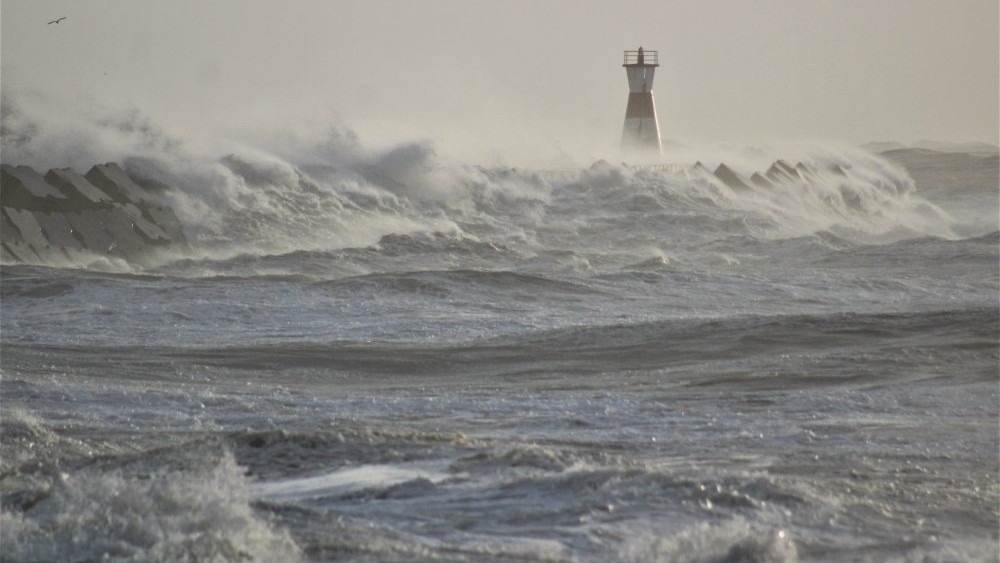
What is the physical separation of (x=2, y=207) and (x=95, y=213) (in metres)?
1.24

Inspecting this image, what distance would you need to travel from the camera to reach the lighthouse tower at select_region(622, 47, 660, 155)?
32.5 meters

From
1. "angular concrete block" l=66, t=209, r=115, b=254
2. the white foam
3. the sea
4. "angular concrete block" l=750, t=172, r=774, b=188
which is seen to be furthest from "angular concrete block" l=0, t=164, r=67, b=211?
"angular concrete block" l=750, t=172, r=774, b=188

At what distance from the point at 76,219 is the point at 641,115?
714 inches

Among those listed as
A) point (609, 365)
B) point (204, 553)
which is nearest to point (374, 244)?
point (609, 365)

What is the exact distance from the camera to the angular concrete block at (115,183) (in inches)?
712

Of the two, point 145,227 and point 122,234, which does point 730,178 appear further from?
point 122,234

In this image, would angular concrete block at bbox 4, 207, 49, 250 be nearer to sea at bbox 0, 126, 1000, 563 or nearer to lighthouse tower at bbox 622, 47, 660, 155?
sea at bbox 0, 126, 1000, 563

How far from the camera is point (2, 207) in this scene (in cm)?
1614

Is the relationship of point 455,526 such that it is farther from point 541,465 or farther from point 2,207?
point 2,207

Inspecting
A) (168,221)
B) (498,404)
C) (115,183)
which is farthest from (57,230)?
(498,404)

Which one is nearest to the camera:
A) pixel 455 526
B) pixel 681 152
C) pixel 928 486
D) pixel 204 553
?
pixel 204 553

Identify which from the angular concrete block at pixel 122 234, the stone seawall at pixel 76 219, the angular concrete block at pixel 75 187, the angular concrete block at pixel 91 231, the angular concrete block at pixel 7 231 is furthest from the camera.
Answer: the angular concrete block at pixel 75 187

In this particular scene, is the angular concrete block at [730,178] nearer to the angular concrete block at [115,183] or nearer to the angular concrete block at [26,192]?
the angular concrete block at [115,183]

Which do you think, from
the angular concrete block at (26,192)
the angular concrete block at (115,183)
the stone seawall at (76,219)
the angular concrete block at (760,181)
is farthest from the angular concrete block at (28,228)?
the angular concrete block at (760,181)
